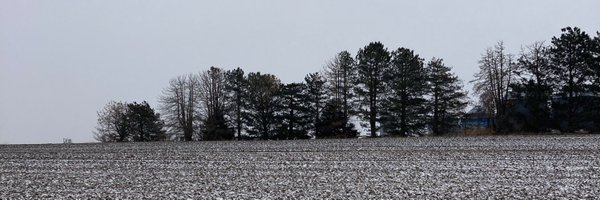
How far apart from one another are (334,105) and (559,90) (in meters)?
18.3

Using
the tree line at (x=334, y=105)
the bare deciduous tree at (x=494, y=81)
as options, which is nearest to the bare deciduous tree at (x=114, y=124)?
the tree line at (x=334, y=105)

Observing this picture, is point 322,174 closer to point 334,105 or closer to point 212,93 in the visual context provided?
point 334,105

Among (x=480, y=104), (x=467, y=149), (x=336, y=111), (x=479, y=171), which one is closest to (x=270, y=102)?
(x=336, y=111)

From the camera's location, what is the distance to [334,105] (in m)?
55.3

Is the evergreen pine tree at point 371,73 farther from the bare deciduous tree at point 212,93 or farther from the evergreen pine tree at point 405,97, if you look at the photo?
the bare deciduous tree at point 212,93

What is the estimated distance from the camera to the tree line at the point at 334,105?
53.4 metres

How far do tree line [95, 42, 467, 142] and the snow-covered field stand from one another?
25.9 meters

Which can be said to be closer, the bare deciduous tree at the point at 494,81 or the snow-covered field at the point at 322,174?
the snow-covered field at the point at 322,174

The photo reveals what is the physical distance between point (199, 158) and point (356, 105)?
1235 inches

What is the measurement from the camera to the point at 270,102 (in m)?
59.3

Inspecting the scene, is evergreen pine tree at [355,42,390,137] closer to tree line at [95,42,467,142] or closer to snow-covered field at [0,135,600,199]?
tree line at [95,42,467,142]

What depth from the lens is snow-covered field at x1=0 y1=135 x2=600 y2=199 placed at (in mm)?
14141

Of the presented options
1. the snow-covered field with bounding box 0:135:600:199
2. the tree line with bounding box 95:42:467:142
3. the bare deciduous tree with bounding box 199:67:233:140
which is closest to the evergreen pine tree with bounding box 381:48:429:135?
the tree line with bounding box 95:42:467:142

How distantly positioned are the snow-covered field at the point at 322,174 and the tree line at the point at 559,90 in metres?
21.8
